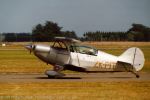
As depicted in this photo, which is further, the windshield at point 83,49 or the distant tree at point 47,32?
the distant tree at point 47,32

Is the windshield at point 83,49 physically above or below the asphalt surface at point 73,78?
above

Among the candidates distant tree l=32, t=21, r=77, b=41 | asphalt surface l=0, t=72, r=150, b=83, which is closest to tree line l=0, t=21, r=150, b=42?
distant tree l=32, t=21, r=77, b=41

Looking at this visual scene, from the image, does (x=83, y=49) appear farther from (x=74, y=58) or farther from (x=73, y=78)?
(x=73, y=78)

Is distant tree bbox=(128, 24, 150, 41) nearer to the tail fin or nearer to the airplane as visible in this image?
the tail fin

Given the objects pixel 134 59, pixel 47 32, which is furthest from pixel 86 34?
pixel 134 59

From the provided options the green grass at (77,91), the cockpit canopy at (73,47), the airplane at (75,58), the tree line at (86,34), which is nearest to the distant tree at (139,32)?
the tree line at (86,34)

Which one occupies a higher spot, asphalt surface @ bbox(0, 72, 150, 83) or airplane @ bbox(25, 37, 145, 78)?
airplane @ bbox(25, 37, 145, 78)

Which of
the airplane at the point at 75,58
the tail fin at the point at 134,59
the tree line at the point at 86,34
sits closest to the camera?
the airplane at the point at 75,58

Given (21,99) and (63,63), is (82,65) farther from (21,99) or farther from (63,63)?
(21,99)

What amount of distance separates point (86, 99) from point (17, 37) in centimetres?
17494

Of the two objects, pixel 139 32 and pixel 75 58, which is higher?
pixel 139 32

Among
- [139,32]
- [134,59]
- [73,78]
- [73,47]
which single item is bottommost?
[73,78]

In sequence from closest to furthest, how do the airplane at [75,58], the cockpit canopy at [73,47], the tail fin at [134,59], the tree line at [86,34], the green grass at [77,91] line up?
the green grass at [77,91] < the airplane at [75,58] < the cockpit canopy at [73,47] < the tail fin at [134,59] < the tree line at [86,34]

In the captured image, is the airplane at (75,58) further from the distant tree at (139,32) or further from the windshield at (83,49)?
the distant tree at (139,32)
